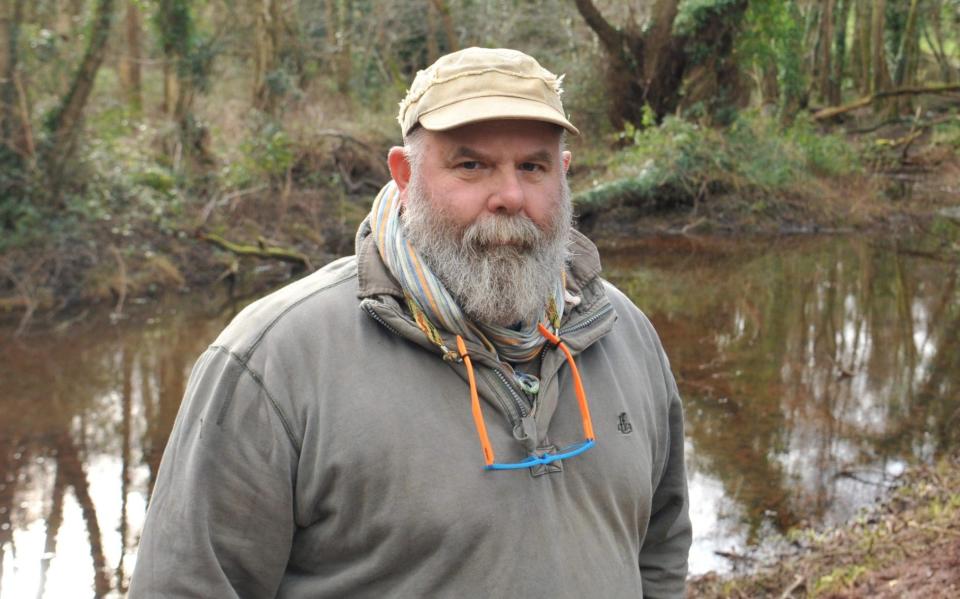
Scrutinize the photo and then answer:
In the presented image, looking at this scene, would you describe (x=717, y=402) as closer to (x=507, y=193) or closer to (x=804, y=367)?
(x=804, y=367)

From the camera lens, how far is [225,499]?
1821 mm

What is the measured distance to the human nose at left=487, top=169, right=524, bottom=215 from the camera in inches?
79.3

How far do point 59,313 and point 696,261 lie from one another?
9071 millimetres

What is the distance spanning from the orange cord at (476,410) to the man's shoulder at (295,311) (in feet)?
0.76

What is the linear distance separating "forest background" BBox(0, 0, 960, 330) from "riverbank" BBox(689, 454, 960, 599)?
29.0 ft

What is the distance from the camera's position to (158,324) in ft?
39.8

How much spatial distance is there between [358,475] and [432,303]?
0.37 meters

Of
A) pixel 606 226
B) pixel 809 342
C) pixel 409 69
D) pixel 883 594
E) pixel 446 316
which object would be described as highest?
pixel 409 69

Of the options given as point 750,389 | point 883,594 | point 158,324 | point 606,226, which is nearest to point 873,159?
point 606,226

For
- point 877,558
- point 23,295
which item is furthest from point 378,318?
point 23,295

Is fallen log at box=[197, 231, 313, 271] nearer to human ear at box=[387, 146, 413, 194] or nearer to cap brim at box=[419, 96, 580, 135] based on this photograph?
human ear at box=[387, 146, 413, 194]

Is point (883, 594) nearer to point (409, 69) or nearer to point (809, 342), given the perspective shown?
point (809, 342)

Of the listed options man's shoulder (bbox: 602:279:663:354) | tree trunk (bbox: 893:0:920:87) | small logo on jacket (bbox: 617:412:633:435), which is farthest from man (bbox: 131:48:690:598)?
tree trunk (bbox: 893:0:920:87)

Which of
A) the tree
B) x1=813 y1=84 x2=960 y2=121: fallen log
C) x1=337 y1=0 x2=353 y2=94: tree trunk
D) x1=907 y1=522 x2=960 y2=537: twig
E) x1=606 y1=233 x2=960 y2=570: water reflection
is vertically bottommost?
x1=907 y1=522 x2=960 y2=537: twig
